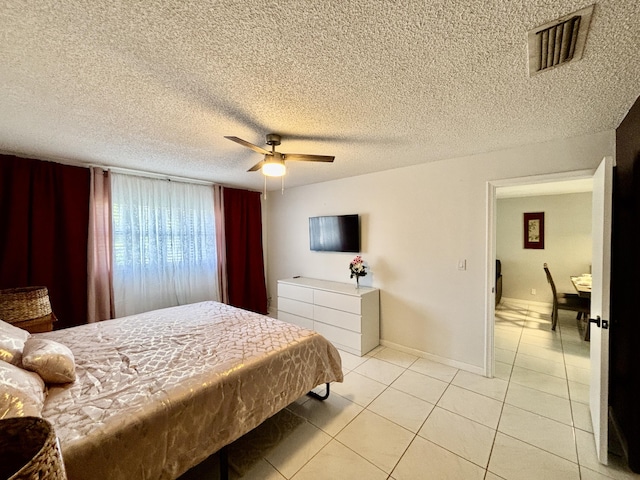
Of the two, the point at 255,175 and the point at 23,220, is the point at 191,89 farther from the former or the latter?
the point at 23,220

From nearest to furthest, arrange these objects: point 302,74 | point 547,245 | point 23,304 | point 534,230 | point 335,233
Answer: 1. point 302,74
2. point 23,304
3. point 335,233
4. point 547,245
5. point 534,230

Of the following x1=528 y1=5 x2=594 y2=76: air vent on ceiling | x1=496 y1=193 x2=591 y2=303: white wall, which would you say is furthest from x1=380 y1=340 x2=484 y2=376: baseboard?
x1=496 y1=193 x2=591 y2=303: white wall

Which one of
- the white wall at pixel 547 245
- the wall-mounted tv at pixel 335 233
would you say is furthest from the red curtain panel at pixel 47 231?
the white wall at pixel 547 245

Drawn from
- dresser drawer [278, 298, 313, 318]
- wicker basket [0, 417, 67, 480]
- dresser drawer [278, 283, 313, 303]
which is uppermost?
wicker basket [0, 417, 67, 480]

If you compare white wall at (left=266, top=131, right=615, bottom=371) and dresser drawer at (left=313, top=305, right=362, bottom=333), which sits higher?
white wall at (left=266, top=131, right=615, bottom=371)

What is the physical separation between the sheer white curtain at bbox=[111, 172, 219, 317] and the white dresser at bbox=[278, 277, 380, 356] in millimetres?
1412

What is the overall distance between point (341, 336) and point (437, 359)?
114 centimetres

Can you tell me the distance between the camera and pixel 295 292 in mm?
3828

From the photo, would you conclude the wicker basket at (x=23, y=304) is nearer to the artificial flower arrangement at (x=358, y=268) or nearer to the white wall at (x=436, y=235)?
the white wall at (x=436, y=235)

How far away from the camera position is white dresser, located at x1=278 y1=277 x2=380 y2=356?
3.13 metres

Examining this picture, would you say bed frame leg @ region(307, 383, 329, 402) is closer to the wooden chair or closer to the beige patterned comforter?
the beige patterned comforter

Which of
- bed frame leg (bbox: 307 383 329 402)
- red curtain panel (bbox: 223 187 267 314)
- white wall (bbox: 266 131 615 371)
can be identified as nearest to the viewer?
bed frame leg (bbox: 307 383 329 402)

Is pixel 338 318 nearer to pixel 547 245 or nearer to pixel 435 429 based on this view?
pixel 435 429

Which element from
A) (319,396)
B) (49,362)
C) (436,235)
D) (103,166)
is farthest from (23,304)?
(436,235)
